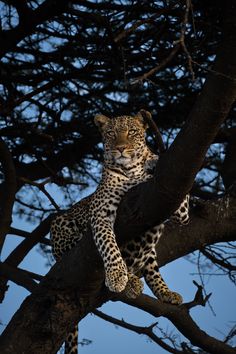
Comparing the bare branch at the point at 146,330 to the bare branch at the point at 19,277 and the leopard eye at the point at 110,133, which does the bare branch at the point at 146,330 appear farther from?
the leopard eye at the point at 110,133

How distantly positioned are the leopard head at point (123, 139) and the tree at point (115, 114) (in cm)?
36

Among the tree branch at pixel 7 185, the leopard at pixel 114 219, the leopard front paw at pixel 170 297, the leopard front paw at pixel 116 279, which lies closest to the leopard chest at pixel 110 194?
the leopard at pixel 114 219

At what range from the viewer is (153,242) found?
4.87m

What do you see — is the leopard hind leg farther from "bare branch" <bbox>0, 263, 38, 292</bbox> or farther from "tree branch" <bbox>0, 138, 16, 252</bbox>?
"tree branch" <bbox>0, 138, 16, 252</bbox>

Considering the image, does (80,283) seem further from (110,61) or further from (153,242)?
(110,61)

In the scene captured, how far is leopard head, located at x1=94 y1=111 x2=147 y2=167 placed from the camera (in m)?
5.41

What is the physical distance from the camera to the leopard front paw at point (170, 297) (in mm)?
5113

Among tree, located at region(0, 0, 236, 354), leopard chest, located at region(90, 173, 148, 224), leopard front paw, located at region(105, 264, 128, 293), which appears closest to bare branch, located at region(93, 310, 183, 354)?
tree, located at region(0, 0, 236, 354)

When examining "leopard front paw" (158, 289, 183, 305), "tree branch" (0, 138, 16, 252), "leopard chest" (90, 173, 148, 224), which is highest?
"tree branch" (0, 138, 16, 252)

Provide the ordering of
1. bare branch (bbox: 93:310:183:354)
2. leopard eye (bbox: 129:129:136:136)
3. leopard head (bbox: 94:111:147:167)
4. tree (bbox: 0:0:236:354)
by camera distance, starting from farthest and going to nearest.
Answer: bare branch (bbox: 93:310:183:354), leopard eye (bbox: 129:129:136:136), leopard head (bbox: 94:111:147:167), tree (bbox: 0:0:236:354)

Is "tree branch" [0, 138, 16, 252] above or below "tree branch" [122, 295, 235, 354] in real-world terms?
above

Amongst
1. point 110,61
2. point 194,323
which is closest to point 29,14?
point 110,61

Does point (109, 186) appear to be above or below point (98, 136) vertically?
below

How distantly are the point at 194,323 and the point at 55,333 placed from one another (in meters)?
Result: 0.97
